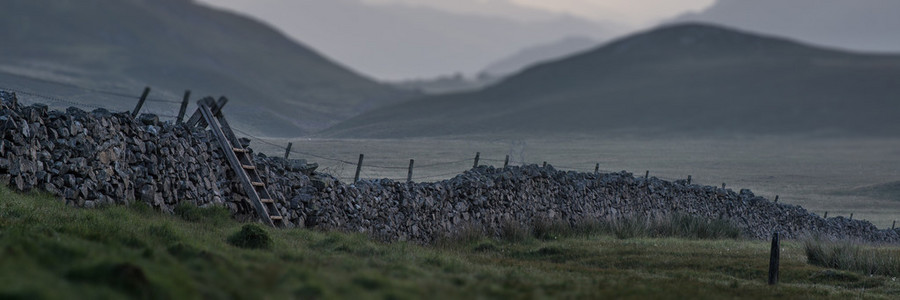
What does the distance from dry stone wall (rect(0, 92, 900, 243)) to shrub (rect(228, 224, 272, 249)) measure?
10.6 feet

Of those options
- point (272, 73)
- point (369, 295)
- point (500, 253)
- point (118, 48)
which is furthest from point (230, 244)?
point (272, 73)

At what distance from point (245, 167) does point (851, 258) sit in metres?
13.6

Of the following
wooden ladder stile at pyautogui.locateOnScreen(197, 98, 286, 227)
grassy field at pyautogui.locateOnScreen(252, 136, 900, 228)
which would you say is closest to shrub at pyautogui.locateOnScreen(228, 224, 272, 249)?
wooden ladder stile at pyautogui.locateOnScreen(197, 98, 286, 227)

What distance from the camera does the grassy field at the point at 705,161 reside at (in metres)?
53.4

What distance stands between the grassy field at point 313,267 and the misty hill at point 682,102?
247 ft

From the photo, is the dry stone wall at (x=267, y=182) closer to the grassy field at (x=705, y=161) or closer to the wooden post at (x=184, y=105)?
the wooden post at (x=184, y=105)

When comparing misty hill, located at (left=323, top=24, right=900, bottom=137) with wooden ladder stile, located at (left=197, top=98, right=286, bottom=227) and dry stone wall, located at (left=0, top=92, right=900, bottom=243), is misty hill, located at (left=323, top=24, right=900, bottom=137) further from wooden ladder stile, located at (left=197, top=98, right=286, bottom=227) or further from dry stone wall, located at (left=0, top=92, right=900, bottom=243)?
wooden ladder stile, located at (left=197, top=98, right=286, bottom=227)

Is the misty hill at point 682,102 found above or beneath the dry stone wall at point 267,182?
above

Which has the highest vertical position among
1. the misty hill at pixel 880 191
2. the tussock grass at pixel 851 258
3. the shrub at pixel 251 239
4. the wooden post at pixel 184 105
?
the misty hill at pixel 880 191

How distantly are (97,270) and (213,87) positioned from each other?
152555mm

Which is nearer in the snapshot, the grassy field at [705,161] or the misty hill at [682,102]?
the grassy field at [705,161]

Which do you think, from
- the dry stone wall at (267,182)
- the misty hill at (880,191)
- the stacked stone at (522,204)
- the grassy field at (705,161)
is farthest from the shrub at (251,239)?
the misty hill at (880,191)

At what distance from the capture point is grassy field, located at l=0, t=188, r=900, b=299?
10352 mm

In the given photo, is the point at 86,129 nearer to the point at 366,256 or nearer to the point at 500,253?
the point at 366,256
